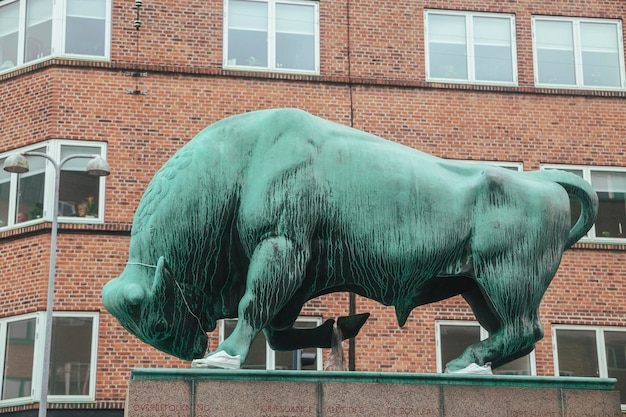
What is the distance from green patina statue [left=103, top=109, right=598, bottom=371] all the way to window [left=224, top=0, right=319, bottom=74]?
14.3 metres

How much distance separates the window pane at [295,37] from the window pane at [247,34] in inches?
12.8

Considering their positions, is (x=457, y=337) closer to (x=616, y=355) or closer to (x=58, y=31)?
(x=616, y=355)

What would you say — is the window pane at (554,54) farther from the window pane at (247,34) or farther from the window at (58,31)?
the window at (58,31)

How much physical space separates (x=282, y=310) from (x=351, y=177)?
1330 millimetres

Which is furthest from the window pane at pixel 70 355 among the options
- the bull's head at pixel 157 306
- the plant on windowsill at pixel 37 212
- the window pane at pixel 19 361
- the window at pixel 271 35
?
the bull's head at pixel 157 306

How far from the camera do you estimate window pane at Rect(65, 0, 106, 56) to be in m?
23.6

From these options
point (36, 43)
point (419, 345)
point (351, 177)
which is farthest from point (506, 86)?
point (351, 177)

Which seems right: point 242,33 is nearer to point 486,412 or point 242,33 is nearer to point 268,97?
point 268,97

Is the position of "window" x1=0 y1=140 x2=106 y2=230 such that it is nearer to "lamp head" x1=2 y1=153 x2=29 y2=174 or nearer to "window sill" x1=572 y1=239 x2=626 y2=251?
"lamp head" x1=2 y1=153 x2=29 y2=174

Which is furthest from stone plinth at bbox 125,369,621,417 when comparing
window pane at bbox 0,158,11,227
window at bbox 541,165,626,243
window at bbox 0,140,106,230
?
window at bbox 541,165,626,243

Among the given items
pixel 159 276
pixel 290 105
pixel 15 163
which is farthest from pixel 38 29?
pixel 159 276

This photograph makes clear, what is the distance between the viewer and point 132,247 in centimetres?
962

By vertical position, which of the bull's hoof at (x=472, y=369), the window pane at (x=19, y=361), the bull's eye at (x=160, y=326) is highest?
the window pane at (x=19, y=361)

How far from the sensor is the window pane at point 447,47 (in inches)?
980
